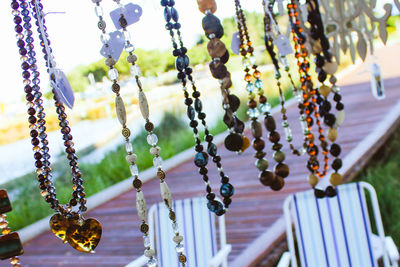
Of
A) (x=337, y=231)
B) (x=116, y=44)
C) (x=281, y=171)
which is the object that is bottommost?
(x=337, y=231)

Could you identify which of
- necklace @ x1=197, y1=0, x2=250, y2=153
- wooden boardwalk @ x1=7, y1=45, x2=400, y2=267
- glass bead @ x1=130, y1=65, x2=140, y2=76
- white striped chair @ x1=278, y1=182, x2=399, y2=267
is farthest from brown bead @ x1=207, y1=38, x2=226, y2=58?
wooden boardwalk @ x1=7, y1=45, x2=400, y2=267

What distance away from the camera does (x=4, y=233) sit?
67 cm

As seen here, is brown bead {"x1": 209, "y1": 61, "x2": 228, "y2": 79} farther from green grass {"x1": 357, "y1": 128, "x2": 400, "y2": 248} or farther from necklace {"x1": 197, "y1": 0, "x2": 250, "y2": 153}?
green grass {"x1": 357, "y1": 128, "x2": 400, "y2": 248}

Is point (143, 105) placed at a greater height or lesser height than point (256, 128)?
greater

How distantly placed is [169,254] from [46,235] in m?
1.84

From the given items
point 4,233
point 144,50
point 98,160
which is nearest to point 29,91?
point 4,233

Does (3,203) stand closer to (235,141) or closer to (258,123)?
(235,141)

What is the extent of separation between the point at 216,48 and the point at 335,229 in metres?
1.65

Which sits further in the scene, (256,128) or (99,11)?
(256,128)

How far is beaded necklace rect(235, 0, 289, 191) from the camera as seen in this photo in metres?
0.92

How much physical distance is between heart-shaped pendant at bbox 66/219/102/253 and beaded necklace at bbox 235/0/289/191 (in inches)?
13.5

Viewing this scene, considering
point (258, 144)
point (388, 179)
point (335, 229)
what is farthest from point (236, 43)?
point (388, 179)

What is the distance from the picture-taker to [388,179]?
4082 millimetres

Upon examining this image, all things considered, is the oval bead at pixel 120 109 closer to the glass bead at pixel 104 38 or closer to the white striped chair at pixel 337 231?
the glass bead at pixel 104 38
